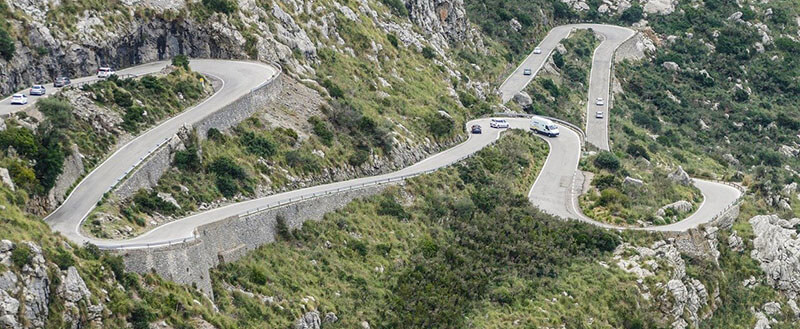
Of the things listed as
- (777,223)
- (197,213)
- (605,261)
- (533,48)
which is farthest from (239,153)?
(533,48)

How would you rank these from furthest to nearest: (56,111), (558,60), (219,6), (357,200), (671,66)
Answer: (671,66)
(558,60)
(219,6)
(357,200)
(56,111)

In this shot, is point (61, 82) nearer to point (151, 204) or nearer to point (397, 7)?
point (151, 204)

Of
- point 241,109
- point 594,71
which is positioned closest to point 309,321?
point 241,109

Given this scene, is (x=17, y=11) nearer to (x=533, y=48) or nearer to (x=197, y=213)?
(x=197, y=213)

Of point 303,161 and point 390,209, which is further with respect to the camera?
point 303,161

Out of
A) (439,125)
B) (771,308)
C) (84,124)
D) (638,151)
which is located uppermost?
(84,124)

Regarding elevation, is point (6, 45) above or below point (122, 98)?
above

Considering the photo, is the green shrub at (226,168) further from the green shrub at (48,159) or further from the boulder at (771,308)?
the boulder at (771,308)
